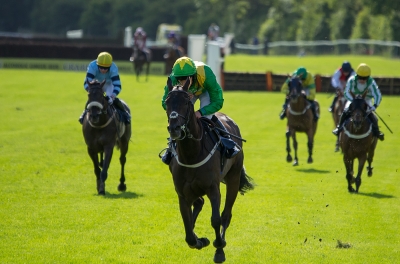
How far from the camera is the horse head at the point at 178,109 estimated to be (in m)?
7.37

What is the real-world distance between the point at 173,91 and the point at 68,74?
31.0 meters

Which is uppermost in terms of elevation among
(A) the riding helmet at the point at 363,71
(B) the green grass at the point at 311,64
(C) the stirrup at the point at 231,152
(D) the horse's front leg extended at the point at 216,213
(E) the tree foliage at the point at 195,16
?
(A) the riding helmet at the point at 363,71

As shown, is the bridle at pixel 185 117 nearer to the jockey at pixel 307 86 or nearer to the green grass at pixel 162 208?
the green grass at pixel 162 208

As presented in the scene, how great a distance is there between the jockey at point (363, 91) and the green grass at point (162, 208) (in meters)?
1.21

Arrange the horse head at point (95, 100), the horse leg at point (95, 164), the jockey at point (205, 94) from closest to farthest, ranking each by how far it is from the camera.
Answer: the jockey at point (205, 94)
the horse head at point (95, 100)
the horse leg at point (95, 164)

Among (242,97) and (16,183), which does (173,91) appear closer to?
(16,183)

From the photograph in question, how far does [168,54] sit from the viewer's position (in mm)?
36062

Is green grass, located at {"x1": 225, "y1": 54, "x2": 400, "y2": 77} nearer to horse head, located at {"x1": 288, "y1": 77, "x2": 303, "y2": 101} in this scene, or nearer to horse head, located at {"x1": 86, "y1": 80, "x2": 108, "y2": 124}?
horse head, located at {"x1": 288, "y1": 77, "x2": 303, "y2": 101}

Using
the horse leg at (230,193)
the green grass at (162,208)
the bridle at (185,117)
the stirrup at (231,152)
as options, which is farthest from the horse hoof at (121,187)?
the bridle at (185,117)

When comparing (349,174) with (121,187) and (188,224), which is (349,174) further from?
(188,224)

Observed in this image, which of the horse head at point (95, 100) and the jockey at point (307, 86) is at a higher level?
the horse head at point (95, 100)

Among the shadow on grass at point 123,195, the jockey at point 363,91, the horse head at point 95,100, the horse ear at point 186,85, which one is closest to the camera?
the horse ear at point 186,85

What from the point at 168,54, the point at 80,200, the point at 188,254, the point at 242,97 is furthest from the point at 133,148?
the point at 168,54

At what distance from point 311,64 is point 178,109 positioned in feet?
125
